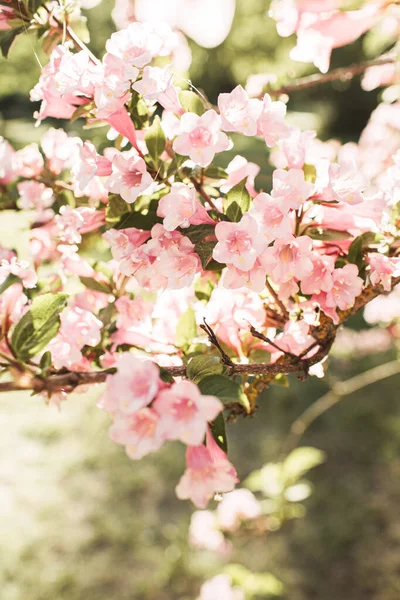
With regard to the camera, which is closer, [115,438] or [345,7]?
[115,438]

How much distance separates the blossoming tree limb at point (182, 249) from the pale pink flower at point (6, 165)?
71 mm

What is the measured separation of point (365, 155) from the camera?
145 centimetres

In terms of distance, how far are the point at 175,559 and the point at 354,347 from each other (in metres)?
1.78

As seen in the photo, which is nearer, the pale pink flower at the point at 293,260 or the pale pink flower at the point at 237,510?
the pale pink flower at the point at 293,260

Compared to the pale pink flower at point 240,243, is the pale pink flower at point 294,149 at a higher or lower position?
higher

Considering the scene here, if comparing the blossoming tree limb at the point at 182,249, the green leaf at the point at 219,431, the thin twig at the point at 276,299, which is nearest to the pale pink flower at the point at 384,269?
the blossoming tree limb at the point at 182,249

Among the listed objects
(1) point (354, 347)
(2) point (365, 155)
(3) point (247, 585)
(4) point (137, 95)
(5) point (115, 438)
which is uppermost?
(4) point (137, 95)

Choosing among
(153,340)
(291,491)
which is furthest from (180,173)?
(291,491)

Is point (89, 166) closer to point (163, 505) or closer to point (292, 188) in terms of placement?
point (292, 188)

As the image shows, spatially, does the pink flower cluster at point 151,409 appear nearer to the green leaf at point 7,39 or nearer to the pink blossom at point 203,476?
the pink blossom at point 203,476

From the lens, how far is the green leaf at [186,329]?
0.65 m

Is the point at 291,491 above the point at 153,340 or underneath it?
underneath

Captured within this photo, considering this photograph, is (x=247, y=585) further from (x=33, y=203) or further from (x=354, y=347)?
(x=354, y=347)

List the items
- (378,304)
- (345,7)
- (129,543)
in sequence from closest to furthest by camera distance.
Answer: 1. (345,7)
2. (378,304)
3. (129,543)
